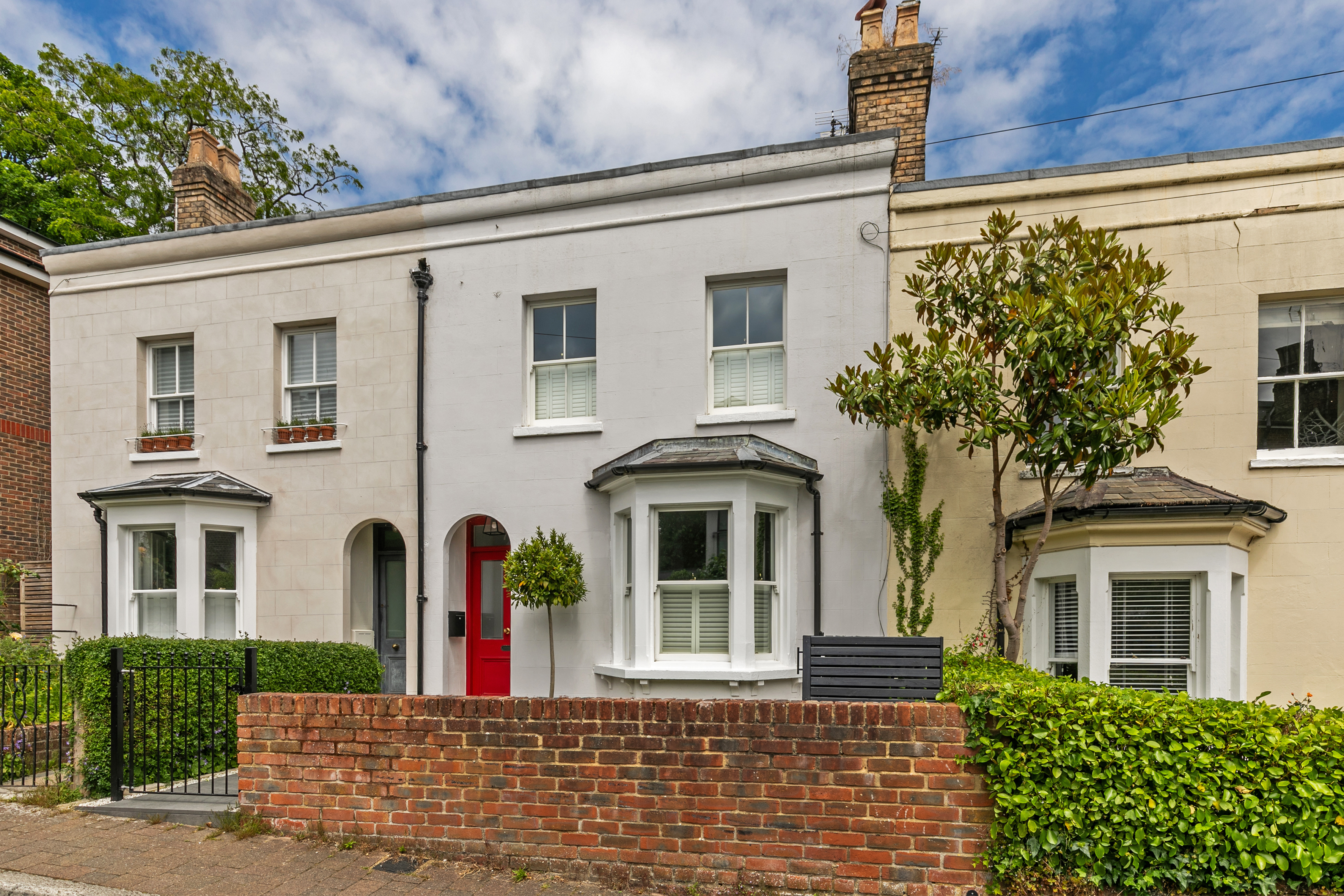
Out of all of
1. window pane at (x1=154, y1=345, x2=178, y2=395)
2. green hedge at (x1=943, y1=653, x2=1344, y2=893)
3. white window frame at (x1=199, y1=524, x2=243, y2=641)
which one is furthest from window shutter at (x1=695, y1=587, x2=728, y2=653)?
window pane at (x1=154, y1=345, x2=178, y2=395)

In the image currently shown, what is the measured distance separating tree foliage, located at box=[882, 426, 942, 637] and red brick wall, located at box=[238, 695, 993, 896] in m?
4.00

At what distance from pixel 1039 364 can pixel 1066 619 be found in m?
3.20

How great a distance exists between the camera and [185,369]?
11680 millimetres

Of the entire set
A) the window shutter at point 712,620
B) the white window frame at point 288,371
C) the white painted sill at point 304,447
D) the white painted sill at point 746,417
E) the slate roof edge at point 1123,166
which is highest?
the slate roof edge at point 1123,166

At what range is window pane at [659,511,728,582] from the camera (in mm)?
8711

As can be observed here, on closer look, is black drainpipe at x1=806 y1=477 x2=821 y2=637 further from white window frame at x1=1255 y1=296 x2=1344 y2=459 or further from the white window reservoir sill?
the white window reservoir sill

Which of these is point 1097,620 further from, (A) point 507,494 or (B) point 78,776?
(B) point 78,776

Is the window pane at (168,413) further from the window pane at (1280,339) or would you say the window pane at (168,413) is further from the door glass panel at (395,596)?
the window pane at (1280,339)

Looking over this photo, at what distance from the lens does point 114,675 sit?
22.2 feet

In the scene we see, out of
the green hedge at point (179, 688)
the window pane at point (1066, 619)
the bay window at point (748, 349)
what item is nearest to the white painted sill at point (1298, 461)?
the window pane at point (1066, 619)

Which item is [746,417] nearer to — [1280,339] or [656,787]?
[656,787]

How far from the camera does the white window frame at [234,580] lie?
10406 mm

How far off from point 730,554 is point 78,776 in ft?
22.2

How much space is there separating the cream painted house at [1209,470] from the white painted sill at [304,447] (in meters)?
7.71
